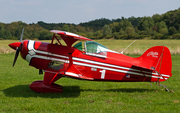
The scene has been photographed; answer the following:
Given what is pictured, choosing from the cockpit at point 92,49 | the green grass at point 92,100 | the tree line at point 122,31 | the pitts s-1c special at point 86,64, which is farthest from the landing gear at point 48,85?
the tree line at point 122,31

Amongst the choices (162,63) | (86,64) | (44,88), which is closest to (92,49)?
(86,64)

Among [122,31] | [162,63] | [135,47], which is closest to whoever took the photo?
[162,63]

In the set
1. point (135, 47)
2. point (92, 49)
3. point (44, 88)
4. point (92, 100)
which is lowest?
point (92, 100)

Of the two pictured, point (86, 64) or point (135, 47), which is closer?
point (86, 64)

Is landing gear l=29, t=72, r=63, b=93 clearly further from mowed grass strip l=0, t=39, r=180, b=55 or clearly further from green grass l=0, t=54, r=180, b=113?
mowed grass strip l=0, t=39, r=180, b=55

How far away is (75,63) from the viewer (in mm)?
Result: 7434

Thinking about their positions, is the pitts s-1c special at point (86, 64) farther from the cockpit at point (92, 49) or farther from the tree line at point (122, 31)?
the tree line at point (122, 31)

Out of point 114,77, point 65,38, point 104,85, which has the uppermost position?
point 65,38

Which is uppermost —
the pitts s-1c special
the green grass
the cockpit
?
the cockpit

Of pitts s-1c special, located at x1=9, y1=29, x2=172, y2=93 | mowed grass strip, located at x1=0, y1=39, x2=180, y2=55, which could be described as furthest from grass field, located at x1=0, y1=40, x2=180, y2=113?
mowed grass strip, located at x1=0, y1=39, x2=180, y2=55

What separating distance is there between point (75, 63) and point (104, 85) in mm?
2483

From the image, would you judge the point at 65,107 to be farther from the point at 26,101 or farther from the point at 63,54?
the point at 63,54

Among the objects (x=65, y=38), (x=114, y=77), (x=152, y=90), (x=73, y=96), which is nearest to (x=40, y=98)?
(x=73, y=96)

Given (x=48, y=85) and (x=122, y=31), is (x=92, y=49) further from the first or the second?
(x=122, y=31)
